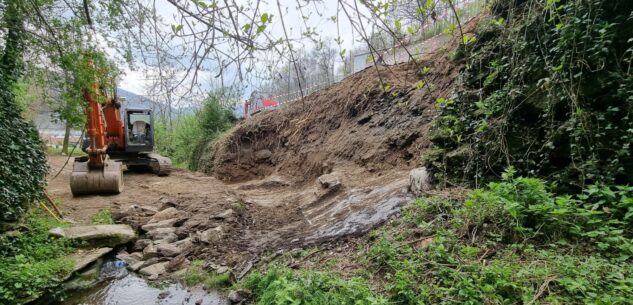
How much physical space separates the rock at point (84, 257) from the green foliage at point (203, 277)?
1.38 metres

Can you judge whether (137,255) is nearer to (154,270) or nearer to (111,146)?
(154,270)

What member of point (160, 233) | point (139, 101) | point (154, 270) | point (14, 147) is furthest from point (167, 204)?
point (139, 101)

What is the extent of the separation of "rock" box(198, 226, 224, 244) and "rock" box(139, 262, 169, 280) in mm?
637

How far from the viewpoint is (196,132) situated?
15352 millimetres

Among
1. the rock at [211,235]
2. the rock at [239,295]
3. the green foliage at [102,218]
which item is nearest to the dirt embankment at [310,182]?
the rock at [211,235]

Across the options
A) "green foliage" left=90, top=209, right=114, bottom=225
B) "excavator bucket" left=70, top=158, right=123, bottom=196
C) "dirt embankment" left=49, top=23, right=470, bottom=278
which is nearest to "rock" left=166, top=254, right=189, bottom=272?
"dirt embankment" left=49, top=23, right=470, bottom=278

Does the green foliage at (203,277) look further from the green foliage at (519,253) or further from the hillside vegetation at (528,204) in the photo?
the green foliage at (519,253)

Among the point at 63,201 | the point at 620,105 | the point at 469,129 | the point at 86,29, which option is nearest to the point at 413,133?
the point at 469,129

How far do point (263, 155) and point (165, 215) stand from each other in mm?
5497

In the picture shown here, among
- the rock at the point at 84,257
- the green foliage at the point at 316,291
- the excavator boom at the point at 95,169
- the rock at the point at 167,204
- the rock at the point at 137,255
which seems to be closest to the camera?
the green foliage at the point at 316,291

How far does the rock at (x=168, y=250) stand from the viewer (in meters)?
4.84

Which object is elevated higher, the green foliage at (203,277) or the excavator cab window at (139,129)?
the excavator cab window at (139,129)

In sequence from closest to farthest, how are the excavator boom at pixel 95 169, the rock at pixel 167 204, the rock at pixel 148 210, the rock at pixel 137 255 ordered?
the rock at pixel 137 255 → the rock at pixel 148 210 → the rock at pixel 167 204 → the excavator boom at pixel 95 169

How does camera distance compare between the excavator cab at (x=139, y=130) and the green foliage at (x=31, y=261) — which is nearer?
the green foliage at (x=31, y=261)
